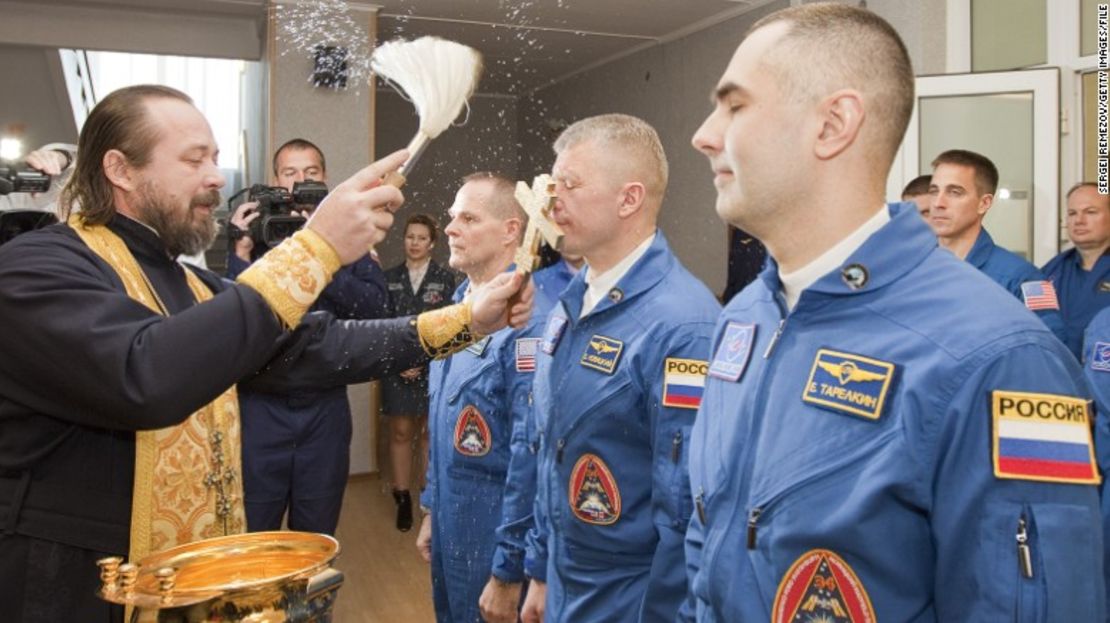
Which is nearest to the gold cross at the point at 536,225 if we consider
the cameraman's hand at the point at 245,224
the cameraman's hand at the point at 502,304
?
the cameraman's hand at the point at 502,304

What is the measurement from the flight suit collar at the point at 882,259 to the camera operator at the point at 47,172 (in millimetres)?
1512

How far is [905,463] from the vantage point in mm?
1015

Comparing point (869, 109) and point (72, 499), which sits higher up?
point (869, 109)

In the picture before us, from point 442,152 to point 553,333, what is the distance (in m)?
6.43

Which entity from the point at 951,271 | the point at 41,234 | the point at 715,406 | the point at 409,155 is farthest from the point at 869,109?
the point at 41,234

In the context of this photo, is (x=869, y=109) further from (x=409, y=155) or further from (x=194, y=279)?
(x=194, y=279)

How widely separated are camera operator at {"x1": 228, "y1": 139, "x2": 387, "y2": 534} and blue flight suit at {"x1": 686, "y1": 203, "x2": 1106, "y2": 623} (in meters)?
1.91

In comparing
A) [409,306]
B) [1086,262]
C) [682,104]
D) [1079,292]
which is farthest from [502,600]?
[682,104]

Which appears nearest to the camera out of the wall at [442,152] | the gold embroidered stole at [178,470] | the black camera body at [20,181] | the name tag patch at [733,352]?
the name tag patch at [733,352]

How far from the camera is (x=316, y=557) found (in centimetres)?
132

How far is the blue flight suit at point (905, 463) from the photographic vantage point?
0.97 meters

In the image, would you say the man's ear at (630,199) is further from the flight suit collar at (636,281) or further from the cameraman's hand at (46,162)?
the cameraman's hand at (46,162)

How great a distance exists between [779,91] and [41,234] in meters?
1.19

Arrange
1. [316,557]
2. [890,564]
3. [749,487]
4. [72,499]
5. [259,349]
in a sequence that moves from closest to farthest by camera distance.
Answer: [890,564]
[749,487]
[316,557]
[259,349]
[72,499]
